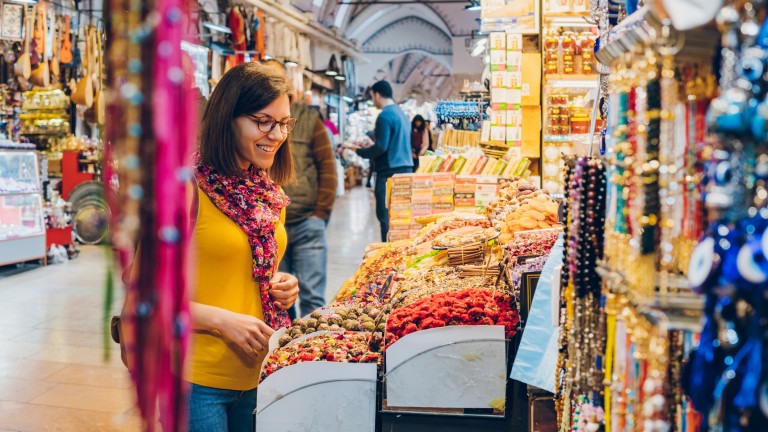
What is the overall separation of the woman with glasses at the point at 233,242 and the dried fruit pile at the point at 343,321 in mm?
338

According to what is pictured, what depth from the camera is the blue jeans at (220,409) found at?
1854mm

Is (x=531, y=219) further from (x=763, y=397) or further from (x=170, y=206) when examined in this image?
(x=170, y=206)

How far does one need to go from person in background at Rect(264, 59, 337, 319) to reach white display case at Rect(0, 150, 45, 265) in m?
4.48

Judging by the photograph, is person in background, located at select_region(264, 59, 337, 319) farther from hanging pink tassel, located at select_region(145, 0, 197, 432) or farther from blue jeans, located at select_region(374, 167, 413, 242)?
hanging pink tassel, located at select_region(145, 0, 197, 432)

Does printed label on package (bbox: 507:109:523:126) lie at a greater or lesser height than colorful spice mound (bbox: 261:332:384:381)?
greater

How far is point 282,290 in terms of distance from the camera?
2.02 metres

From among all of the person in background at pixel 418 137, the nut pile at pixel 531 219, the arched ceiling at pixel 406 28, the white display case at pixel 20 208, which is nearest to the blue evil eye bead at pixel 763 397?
the nut pile at pixel 531 219

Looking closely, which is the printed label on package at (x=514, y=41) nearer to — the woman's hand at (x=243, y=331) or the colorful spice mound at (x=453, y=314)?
the colorful spice mound at (x=453, y=314)

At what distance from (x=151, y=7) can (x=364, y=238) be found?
367 inches

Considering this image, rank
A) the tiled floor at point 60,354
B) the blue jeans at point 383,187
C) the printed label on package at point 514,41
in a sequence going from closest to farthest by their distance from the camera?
the tiled floor at point 60,354, the printed label on package at point 514,41, the blue jeans at point 383,187

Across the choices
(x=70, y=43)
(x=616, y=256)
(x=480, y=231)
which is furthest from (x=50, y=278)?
(x=616, y=256)

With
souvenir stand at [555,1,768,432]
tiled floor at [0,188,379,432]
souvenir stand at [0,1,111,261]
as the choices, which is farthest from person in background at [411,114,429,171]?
souvenir stand at [555,1,768,432]

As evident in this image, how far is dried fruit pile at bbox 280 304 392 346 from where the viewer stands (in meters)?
2.41

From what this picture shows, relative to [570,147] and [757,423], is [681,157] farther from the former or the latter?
[570,147]
